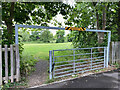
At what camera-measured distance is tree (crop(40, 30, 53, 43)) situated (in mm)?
4468

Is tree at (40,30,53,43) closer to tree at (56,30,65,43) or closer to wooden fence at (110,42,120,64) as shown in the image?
tree at (56,30,65,43)

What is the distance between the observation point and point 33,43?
4336mm

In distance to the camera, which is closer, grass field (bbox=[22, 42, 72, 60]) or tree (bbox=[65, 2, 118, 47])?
grass field (bbox=[22, 42, 72, 60])

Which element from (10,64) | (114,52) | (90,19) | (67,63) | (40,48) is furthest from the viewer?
(90,19)

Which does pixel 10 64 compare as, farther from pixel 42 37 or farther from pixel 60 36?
pixel 60 36

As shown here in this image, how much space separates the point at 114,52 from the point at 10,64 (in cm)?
475

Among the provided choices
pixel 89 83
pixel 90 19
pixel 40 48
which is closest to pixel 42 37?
pixel 40 48

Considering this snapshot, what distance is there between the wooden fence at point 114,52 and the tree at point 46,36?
3.09 m

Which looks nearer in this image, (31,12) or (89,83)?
(89,83)

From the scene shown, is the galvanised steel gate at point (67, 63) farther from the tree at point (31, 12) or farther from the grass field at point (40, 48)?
the tree at point (31, 12)

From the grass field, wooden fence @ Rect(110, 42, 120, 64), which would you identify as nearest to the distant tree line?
the grass field

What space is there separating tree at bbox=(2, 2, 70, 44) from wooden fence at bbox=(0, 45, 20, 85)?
1211mm

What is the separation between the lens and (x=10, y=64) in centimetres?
299

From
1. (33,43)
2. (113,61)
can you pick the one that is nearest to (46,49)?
(33,43)
